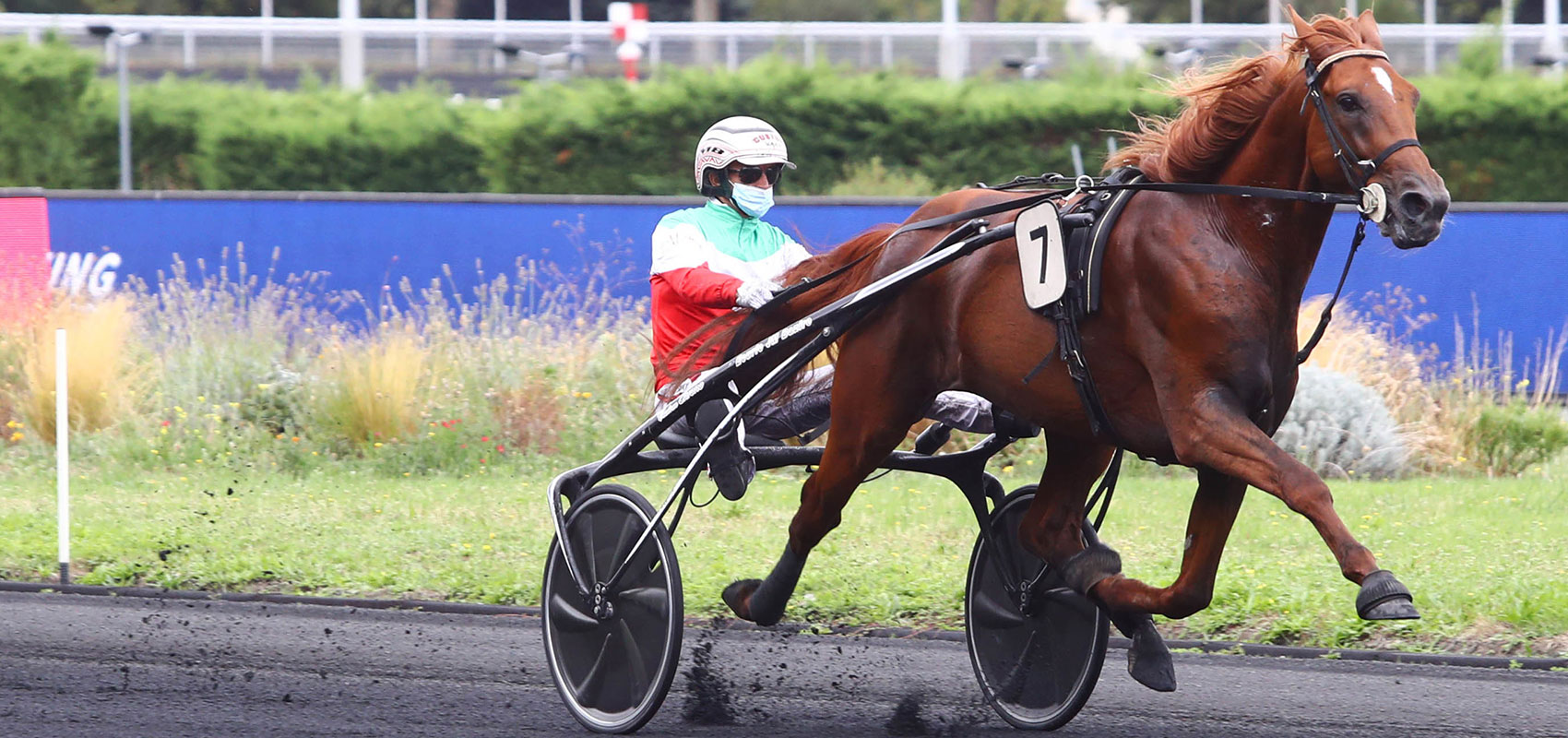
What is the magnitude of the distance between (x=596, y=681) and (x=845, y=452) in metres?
0.96

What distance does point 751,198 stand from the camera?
5277 millimetres

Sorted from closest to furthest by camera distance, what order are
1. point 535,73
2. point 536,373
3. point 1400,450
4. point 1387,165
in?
point 1387,165, point 1400,450, point 536,373, point 535,73

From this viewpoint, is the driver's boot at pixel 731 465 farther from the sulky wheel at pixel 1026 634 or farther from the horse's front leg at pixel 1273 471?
the horse's front leg at pixel 1273 471

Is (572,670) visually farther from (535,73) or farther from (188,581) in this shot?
(535,73)

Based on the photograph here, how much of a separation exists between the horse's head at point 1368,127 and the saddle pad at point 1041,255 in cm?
65

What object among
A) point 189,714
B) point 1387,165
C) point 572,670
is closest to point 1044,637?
point 572,670

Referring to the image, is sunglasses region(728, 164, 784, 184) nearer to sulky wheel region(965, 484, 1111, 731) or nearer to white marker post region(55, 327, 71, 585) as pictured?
sulky wheel region(965, 484, 1111, 731)

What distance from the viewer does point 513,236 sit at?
43.0ft

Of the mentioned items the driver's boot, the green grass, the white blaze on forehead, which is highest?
the white blaze on forehead

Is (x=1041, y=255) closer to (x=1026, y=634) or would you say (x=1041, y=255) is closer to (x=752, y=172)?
(x=752, y=172)

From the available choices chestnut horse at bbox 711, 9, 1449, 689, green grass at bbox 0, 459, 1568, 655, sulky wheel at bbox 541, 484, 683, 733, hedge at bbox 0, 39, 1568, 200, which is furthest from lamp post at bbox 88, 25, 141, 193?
chestnut horse at bbox 711, 9, 1449, 689

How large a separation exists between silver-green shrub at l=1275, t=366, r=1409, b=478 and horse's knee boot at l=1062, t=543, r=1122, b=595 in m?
5.11

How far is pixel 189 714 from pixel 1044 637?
7.94 feet

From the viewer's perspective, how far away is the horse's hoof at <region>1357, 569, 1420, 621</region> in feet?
11.7
